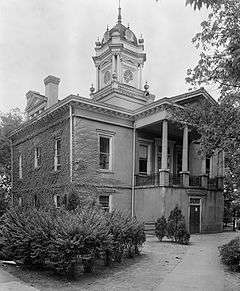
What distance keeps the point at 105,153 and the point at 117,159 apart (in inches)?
37.4

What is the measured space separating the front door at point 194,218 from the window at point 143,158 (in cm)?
440

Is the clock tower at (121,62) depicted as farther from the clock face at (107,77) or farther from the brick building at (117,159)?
the brick building at (117,159)

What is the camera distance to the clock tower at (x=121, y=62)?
3170 centimetres

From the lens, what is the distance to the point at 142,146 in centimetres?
2612

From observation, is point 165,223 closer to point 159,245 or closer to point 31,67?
point 159,245

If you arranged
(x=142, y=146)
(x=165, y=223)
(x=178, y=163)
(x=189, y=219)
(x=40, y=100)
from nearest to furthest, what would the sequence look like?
(x=165, y=223) → (x=189, y=219) → (x=142, y=146) → (x=178, y=163) → (x=40, y=100)

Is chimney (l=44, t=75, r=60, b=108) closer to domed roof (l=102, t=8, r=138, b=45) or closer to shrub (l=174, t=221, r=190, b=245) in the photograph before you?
domed roof (l=102, t=8, r=138, b=45)

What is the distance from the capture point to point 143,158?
1033 inches

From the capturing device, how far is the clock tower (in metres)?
31.7

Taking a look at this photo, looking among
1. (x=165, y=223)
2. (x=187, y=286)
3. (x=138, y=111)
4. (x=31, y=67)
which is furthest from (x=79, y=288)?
(x=138, y=111)

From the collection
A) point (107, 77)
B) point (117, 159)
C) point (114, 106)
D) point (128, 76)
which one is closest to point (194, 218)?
point (117, 159)

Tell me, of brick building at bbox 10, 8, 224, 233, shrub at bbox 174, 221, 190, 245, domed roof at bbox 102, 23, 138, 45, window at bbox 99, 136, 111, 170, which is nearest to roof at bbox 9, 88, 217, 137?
brick building at bbox 10, 8, 224, 233

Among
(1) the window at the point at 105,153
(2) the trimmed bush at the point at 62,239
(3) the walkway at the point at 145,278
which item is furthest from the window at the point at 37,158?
(3) the walkway at the point at 145,278

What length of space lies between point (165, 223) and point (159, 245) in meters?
2.18
